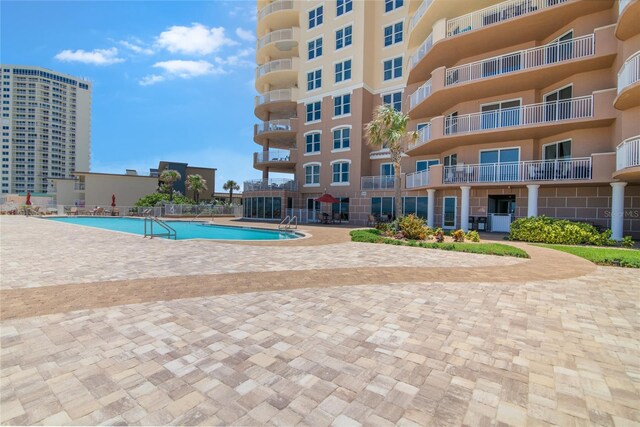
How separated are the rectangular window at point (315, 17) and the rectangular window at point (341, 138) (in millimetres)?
11217

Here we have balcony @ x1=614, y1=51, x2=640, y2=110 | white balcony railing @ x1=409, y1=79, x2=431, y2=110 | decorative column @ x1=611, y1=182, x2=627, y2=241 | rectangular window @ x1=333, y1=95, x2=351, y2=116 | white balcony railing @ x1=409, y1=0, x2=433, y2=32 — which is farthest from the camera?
rectangular window @ x1=333, y1=95, x2=351, y2=116

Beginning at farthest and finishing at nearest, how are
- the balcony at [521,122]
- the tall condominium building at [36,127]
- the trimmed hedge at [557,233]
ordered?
the tall condominium building at [36,127] → the balcony at [521,122] → the trimmed hedge at [557,233]

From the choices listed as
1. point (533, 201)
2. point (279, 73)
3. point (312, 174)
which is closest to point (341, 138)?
point (312, 174)

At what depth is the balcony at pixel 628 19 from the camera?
11.5 metres

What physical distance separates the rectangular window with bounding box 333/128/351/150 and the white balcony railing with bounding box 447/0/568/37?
1123 cm

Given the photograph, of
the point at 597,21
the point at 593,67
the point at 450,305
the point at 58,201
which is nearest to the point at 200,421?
the point at 450,305

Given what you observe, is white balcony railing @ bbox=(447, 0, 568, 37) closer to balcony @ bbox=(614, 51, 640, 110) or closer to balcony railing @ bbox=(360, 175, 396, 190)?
balcony @ bbox=(614, 51, 640, 110)

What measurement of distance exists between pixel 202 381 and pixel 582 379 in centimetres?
378

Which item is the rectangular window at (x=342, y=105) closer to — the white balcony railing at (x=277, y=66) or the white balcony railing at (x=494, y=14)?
the white balcony railing at (x=277, y=66)

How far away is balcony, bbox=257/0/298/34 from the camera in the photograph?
3133cm

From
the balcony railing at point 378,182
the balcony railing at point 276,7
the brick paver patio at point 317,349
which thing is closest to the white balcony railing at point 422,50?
the balcony railing at point 378,182

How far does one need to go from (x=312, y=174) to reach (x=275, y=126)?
6780 mm

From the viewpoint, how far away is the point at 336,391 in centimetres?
282

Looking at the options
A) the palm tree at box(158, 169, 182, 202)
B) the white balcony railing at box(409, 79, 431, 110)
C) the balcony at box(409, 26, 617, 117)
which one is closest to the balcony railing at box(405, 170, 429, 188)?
the balcony at box(409, 26, 617, 117)
